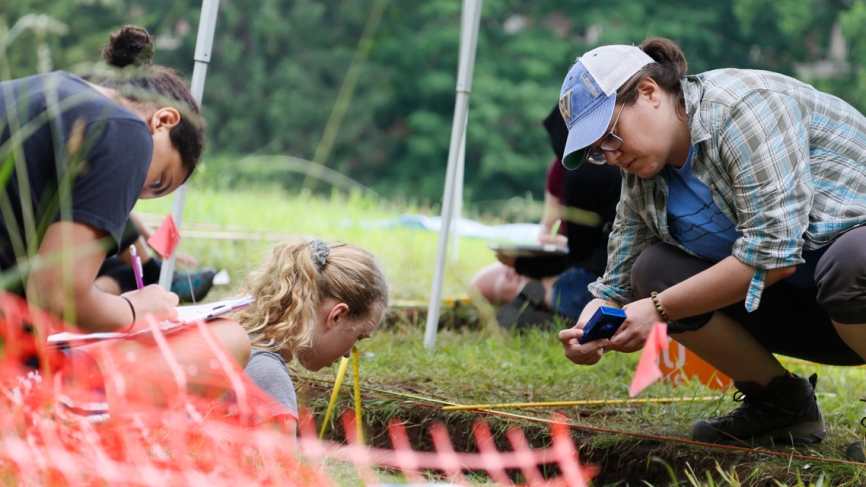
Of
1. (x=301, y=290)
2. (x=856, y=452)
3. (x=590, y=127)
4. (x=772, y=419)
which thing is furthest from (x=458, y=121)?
(x=856, y=452)

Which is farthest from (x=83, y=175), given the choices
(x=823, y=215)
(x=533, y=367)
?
(x=533, y=367)

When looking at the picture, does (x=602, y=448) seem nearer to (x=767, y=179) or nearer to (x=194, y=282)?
(x=767, y=179)

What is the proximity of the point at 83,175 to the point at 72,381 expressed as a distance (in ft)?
1.17

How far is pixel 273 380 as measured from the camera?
1.62 meters

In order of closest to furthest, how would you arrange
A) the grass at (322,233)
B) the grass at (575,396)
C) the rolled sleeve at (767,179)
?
the rolled sleeve at (767,179), the grass at (575,396), the grass at (322,233)

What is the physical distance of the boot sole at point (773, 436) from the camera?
1.81 m

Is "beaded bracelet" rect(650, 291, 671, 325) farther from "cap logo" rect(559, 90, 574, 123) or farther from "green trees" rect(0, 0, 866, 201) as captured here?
"green trees" rect(0, 0, 866, 201)

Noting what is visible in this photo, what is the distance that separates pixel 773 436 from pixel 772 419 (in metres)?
0.05

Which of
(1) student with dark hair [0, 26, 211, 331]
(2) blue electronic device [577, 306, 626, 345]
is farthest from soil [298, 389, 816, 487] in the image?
(1) student with dark hair [0, 26, 211, 331]

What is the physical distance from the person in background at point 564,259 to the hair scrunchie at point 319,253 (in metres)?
1.03

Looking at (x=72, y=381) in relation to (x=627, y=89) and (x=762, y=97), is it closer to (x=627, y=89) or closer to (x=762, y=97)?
(x=627, y=89)

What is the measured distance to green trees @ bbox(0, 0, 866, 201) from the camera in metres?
11.4

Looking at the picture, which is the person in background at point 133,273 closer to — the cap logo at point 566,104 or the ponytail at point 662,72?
the cap logo at point 566,104

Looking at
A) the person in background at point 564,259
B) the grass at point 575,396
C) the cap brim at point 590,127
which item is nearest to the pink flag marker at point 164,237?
the grass at point 575,396
